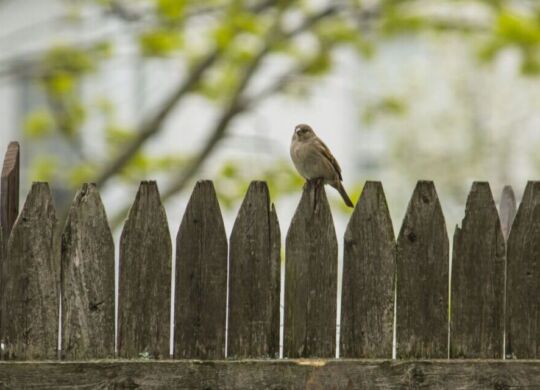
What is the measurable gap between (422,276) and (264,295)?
54 cm

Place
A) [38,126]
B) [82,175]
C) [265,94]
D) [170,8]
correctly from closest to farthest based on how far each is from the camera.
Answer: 1. [170,8]
2. [265,94]
3. [38,126]
4. [82,175]

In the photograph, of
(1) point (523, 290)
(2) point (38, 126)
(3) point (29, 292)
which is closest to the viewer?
(3) point (29, 292)

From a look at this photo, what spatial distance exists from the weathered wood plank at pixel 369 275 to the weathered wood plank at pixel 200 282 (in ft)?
1.39

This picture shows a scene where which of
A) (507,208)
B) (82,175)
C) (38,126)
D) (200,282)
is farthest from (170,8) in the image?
(200,282)

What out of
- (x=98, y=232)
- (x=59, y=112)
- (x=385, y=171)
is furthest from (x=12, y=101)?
(x=98, y=232)

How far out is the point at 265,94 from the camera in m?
13.1

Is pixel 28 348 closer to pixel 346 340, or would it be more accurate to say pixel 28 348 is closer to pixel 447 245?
pixel 346 340

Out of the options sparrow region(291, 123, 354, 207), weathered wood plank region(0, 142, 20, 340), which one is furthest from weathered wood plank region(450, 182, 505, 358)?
weathered wood plank region(0, 142, 20, 340)

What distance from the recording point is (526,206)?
406 cm

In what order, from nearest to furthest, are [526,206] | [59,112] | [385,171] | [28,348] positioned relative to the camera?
[28,348]
[526,206]
[59,112]
[385,171]

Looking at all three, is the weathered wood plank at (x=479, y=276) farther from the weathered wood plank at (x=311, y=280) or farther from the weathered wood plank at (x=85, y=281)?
the weathered wood plank at (x=85, y=281)

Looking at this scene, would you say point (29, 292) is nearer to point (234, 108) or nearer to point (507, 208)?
point (507, 208)

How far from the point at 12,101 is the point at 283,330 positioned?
23.8 metres

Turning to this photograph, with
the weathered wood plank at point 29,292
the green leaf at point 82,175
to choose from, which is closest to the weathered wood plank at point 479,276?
the weathered wood plank at point 29,292
